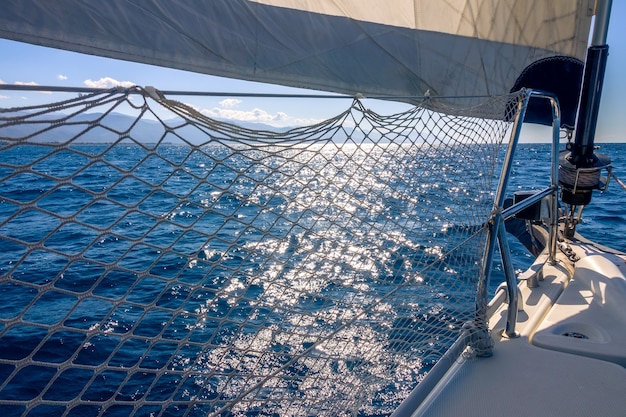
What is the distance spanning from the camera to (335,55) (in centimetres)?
152

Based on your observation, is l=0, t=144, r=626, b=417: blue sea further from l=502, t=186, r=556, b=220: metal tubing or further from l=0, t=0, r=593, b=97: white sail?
l=0, t=0, r=593, b=97: white sail

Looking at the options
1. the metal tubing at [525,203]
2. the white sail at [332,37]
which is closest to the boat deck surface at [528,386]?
the metal tubing at [525,203]

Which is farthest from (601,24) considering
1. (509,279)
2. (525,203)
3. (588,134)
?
(509,279)

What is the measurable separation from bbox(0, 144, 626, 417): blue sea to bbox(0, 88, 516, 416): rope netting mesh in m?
0.02

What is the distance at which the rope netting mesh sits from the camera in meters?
0.98

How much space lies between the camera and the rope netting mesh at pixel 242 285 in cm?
98

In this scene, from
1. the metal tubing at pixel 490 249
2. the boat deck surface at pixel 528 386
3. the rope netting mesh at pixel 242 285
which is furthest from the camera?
the metal tubing at pixel 490 249

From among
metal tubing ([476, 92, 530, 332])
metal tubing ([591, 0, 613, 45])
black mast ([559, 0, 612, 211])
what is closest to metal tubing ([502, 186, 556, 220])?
metal tubing ([476, 92, 530, 332])

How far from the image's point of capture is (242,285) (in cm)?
531

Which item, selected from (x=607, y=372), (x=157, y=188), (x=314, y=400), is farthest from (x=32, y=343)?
(x=607, y=372)

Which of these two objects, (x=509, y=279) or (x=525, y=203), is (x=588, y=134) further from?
(x=509, y=279)

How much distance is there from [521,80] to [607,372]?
1563mm

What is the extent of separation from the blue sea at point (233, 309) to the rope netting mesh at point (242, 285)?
0.02m

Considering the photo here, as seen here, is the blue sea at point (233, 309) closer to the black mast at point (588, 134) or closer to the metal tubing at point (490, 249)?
the metal tubing at point (490, 249)
